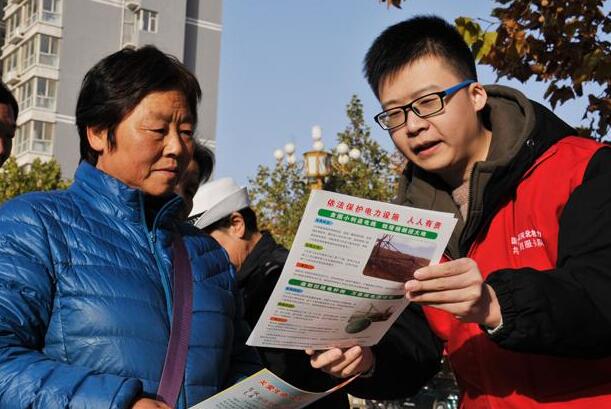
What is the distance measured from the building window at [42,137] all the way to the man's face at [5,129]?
35689mm

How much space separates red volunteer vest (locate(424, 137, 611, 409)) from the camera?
2.41m

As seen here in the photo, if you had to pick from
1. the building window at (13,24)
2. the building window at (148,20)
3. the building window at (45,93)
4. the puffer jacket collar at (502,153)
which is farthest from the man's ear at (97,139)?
the building window at (13,24)

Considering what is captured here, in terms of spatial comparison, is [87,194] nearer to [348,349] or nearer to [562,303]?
[348,349]

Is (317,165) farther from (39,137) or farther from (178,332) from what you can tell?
(39,137)

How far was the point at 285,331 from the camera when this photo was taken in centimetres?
238

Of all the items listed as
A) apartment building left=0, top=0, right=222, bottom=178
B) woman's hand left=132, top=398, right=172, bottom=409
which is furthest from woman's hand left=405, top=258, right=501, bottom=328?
apartment building left=0, top=0, right=222, bottom=178

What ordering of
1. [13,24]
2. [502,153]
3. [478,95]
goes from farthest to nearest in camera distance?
[13,24] < [478,95] < [502,153]

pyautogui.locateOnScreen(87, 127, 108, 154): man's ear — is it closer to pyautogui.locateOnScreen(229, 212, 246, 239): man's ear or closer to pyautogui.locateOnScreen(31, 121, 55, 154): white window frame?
pyautogui.locateOnScreen(229, 212, 246, 239): man's ear

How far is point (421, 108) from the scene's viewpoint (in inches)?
111

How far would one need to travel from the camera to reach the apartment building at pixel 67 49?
38688mm

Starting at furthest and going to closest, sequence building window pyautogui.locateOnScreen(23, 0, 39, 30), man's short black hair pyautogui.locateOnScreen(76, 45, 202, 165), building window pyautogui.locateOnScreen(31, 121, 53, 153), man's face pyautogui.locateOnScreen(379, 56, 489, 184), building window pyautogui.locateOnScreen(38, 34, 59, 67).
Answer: building window pyautogui.locateOnScreen(23, 0, 39, 30) → building window pyautogui.locateOnScreen(38, 34, 59, 67) → building window pyautogui.locateOnScreen(31, 121, 53, 153) → man's face pyautogui.locateOnScreen(379, 56, 489, 184) → man's short black hair pyautogui.locateOnScreen(76, 45, 202, 165)

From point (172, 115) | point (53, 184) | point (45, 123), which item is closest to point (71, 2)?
point (45, 123)

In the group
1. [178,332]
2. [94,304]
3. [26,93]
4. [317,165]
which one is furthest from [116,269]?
[26,93]

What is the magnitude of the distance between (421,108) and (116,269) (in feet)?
3.60
